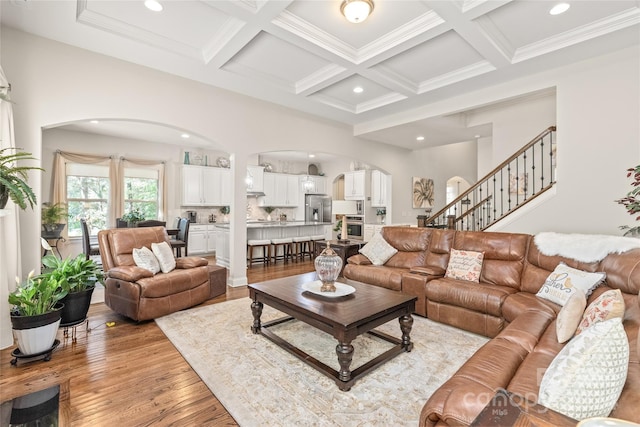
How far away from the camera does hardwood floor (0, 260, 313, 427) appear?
1.82 meters

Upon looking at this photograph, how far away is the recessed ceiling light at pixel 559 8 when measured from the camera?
272 cm

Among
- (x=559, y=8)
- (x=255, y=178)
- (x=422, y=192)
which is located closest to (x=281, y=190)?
(x=255, y=178)

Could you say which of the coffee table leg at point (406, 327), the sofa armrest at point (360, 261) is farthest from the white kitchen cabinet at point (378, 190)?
the coffee table leg at point (406, 327)

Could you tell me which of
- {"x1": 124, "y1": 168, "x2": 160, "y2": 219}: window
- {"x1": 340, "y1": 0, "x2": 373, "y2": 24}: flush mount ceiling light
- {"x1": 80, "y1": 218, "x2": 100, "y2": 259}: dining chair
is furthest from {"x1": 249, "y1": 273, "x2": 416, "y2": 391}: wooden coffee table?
{"x1": 124, "y1": 168, "x2": 160, "y2": 219}: window

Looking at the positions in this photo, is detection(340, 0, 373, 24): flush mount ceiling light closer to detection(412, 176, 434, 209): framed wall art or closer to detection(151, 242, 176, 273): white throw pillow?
detection(151, 242, 176, 273): white throw pillow

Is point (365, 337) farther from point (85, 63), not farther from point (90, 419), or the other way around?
point (85, 63)

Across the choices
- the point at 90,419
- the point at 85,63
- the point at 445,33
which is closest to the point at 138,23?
the point at 85,63

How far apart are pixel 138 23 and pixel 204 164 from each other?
17.4 ft

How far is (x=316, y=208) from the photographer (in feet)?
32.7

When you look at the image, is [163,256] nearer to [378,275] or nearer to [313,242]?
[378,275]

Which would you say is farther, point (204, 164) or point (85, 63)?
point (204, 164)

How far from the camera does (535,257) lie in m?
3.08

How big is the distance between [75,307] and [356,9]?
12.2ft

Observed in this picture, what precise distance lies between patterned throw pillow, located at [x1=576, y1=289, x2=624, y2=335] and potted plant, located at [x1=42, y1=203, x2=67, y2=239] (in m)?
7.21
